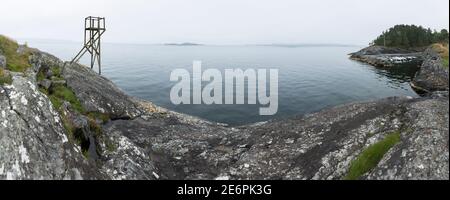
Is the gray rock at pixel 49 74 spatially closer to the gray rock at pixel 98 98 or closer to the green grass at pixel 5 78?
the gray rock at pixel 98 98

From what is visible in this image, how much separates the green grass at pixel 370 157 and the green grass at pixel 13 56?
2624 centimetres

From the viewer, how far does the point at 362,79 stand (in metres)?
91.2

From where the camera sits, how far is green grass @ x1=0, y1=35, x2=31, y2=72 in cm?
2838

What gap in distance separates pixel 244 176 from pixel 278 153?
3.77 meters

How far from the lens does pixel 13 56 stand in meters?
31.4

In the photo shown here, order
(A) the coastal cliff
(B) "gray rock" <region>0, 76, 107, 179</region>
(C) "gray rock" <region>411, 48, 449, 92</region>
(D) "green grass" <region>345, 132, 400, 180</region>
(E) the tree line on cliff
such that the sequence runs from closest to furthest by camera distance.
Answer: (B) "gray rock" <region>0, 76, 107, 179</region>, (A) the coastal cliff, (D) "green grass" <region>345, 132, 400, 180</region>, (C) "gray rock" <region>411, 48, 449, 92</region>, (E) the tree line on cliff

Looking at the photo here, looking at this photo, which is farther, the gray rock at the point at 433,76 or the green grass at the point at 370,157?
the gray rock at the point at 433,76

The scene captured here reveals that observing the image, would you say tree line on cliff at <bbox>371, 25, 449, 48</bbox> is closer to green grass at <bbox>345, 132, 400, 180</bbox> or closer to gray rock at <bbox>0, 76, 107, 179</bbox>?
green grass at <bbox>345, 132, 400, 180</bbox>

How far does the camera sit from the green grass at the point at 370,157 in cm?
1997

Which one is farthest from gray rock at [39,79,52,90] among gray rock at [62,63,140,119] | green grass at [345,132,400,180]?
green grass at [345,132,400,180]

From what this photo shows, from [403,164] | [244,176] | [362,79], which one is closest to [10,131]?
[244,176]

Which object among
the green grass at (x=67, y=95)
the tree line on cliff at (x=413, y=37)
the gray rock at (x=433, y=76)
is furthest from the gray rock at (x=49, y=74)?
the tree line on cliff at (x=413, y=37)

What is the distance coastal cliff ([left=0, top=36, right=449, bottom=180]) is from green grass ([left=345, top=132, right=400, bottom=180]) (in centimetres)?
6
